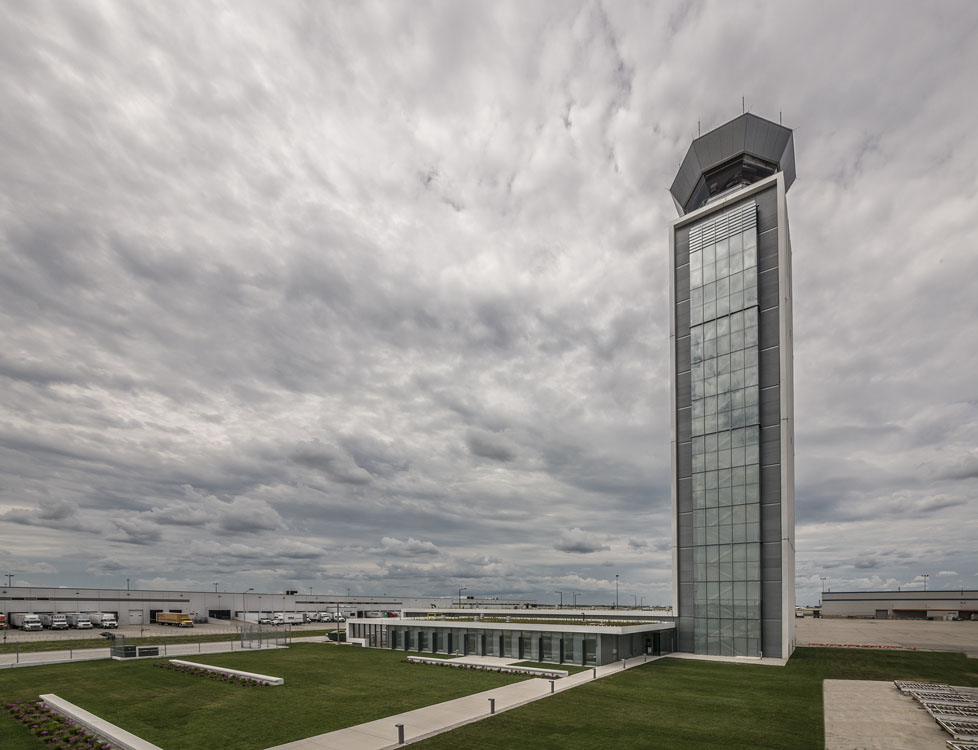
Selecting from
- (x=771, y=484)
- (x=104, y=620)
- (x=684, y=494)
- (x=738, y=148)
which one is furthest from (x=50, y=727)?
(x=104, y=620)

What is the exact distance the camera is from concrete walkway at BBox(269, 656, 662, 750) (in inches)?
1078

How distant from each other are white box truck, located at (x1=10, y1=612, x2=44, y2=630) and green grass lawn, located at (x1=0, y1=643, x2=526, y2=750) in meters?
58.7

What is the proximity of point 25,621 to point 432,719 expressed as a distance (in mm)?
103215

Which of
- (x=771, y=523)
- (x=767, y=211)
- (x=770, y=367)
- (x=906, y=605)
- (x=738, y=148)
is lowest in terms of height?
(x=906, y=605)

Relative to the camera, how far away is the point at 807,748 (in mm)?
26844

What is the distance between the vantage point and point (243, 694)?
39844 mm

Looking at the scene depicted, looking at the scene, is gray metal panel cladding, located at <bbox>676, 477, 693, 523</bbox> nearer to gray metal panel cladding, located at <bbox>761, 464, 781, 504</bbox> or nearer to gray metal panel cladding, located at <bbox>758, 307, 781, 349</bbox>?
A: gray metal panel cladding, located at <bbox>761, 464, 781, 504</bbox>

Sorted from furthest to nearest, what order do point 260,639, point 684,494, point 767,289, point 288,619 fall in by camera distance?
point 288,619, point 260,639, point 684,494, point 767,289

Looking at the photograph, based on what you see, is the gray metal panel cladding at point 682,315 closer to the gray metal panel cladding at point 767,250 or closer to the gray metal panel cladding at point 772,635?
the gray metal panel cladding at point 767,250

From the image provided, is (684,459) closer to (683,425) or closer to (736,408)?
(683,425)

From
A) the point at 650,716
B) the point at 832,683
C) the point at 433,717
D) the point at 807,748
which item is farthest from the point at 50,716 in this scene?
the point at 832,683

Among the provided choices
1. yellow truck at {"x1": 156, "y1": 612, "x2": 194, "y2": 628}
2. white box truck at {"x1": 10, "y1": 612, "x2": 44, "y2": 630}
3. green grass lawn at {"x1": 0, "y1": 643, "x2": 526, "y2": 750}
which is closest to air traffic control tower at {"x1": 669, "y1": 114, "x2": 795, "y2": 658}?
green grass lawn at {"x1": 0, "y1": 643, "x2": 526, "y2": 750}

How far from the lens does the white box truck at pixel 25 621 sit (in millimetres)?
99062

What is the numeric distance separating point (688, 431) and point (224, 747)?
58.7 m
